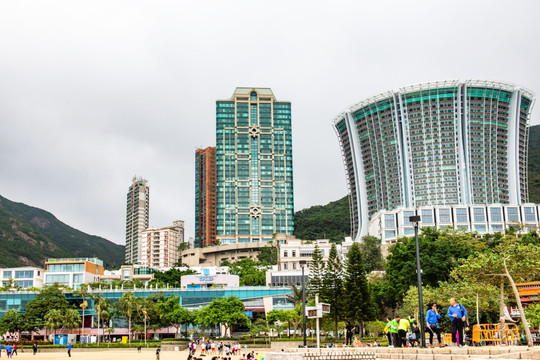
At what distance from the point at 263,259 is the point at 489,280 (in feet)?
330

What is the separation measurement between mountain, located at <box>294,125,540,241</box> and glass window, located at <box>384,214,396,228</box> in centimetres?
3386

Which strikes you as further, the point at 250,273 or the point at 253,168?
the point at 253,168

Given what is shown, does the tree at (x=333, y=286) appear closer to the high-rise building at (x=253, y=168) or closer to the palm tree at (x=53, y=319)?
the palm tree at (x=53, y=319)

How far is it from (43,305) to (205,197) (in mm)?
102819

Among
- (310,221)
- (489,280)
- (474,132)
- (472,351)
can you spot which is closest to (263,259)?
(310,221)

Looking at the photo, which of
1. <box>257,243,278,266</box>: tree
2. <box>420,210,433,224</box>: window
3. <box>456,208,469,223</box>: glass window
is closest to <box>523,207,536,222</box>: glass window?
<box>456,208,469,223</box>: glass window

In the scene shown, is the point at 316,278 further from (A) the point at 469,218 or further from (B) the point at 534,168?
(B) the point at 534,168

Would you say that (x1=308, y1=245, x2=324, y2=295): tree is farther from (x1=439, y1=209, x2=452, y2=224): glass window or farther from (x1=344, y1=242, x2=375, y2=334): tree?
(x1=439, y1=209, x2=452, y2=224): glass window

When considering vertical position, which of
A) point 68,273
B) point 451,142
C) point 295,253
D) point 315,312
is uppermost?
point 451,142

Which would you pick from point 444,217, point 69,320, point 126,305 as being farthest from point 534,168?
point 69,320

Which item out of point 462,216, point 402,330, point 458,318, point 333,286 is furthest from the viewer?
point 462,216

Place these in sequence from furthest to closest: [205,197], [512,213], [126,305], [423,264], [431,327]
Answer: [205,197], [512,213], [126,305], [423,264], [431,327]

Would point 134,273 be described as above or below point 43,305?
above

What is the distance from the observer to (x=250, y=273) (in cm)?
10381
